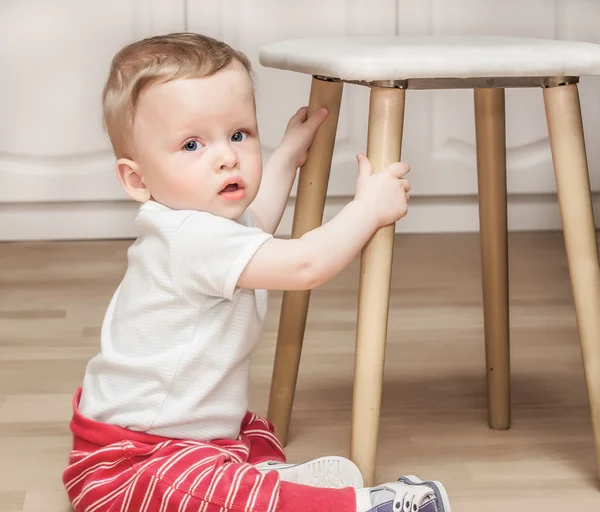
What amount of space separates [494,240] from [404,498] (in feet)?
1.13

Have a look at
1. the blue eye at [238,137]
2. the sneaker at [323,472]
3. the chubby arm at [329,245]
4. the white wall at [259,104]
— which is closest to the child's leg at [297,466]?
the sneaker at [323,472]

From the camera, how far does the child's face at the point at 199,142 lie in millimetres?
814

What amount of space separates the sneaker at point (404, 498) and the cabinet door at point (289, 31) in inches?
48.7

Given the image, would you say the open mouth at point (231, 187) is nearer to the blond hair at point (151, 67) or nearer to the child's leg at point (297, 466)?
the blond hair at point (151, 67)

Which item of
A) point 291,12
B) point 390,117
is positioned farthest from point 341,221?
point 291,12

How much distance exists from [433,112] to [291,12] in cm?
34

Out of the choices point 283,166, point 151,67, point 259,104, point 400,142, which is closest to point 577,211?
point 400,142

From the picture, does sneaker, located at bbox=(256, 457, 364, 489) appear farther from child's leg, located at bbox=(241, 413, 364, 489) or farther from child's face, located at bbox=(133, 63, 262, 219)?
child's face, located at bbox=(133, 63, 262, 219)

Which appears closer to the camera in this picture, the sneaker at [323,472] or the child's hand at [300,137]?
the sneaker at [323,472]

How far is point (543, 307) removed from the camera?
1.53 meters

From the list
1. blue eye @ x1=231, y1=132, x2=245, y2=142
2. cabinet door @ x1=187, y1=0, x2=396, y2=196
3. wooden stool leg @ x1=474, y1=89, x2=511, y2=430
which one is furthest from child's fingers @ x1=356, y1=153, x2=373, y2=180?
cabinet door @ x1=187, y1=0, x2=396, y2=196

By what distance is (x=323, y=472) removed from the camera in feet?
2.81

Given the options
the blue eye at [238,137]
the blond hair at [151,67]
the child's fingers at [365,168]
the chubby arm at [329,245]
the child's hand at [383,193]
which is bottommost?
the chubby arm at [329,245]

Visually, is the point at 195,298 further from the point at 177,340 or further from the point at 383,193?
the point at 383,193
